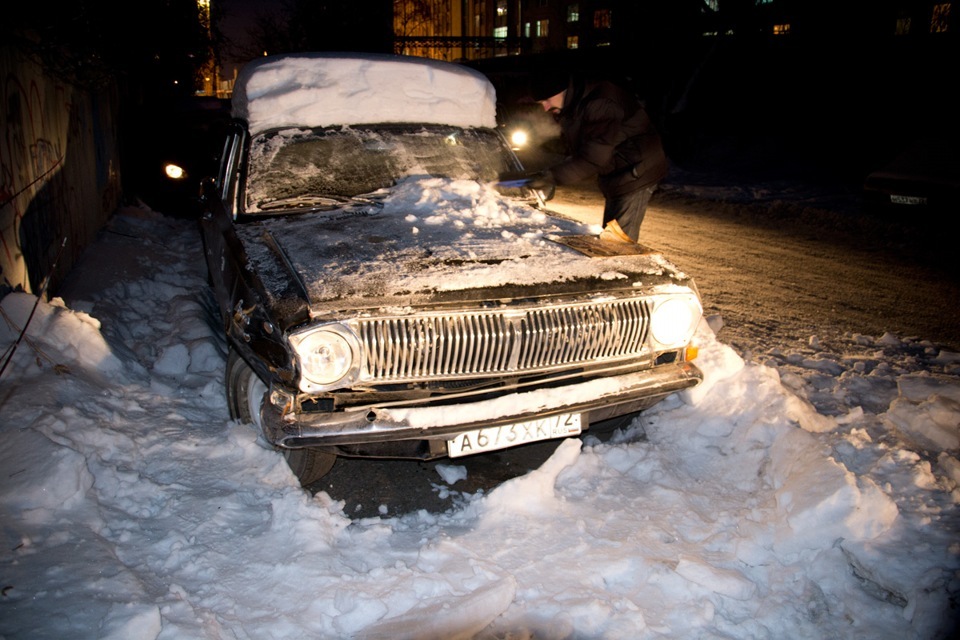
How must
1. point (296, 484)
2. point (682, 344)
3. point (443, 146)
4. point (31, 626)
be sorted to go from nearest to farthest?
point (31, 626) → point (296, 484) → point (682, 344) → point (443, 146)

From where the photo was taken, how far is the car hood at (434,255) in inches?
120

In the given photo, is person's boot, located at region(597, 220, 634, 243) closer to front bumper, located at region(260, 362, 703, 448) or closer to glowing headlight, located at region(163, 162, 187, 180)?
front bumper, located at region(260, 362, 703, 448)

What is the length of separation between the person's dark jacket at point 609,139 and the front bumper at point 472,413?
2.45 meters

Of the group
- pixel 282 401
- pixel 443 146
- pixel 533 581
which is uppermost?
pixel 443 146

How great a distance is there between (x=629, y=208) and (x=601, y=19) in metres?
41.4

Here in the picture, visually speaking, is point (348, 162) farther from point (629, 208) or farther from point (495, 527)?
point (629, 208)

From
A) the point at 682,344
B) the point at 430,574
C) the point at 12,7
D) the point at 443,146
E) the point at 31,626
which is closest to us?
the point at 31,626

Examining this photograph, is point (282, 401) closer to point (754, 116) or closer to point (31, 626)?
point (31, 626)

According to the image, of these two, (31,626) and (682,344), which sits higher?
(682,344)

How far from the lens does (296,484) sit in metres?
3.38

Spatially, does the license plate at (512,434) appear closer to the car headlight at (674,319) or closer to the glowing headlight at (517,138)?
the car headlight at (674,319)

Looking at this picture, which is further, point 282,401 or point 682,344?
point 682,344

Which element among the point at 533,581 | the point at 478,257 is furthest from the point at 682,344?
the point at 533,581

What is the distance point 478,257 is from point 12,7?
179 inches
